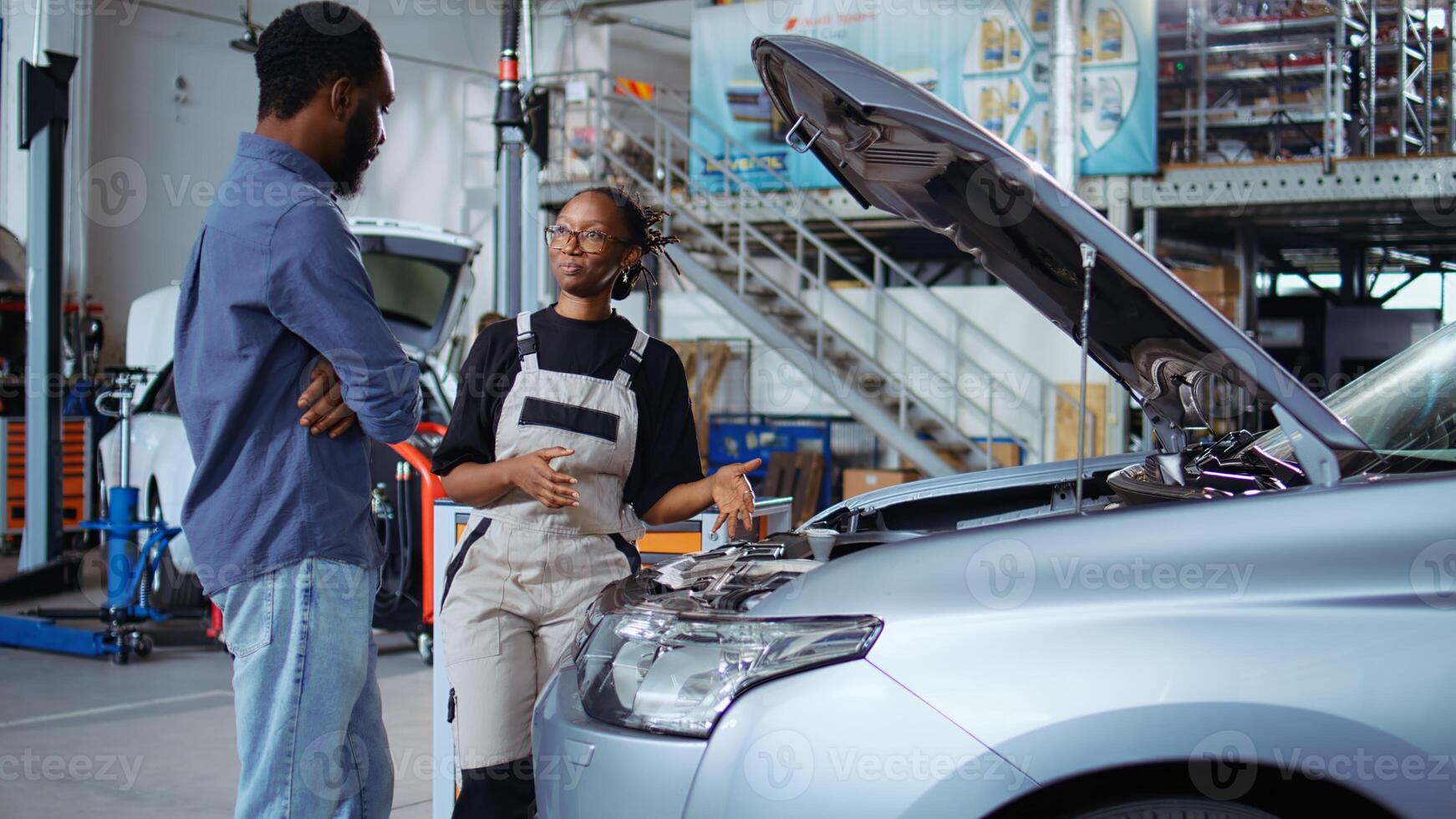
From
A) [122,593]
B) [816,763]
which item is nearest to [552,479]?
[816,763]

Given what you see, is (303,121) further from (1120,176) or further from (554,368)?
(1120,176)

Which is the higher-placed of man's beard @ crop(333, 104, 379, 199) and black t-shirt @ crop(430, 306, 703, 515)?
man's beard @ crop(333, 104, 379, 199)

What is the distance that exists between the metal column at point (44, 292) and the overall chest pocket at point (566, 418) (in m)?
6.45

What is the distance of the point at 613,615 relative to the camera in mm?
1972

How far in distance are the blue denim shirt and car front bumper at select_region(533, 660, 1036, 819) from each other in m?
0.64

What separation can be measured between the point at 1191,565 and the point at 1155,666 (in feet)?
0.50

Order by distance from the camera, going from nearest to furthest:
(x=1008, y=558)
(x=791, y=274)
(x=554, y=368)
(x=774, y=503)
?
(x=1008, y=558)
(x=554, y=368)
(x=774, y=503)
(x=791, y=274)

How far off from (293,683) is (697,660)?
66 cm

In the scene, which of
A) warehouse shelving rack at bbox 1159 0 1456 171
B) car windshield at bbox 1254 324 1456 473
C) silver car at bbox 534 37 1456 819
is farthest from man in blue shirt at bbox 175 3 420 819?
warehouse shelving rack at bbox 1159 0 1456 171

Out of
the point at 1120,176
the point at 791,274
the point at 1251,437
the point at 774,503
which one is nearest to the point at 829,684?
the point at 1251,437

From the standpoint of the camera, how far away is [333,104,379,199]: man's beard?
1.99 meters

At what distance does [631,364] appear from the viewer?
97.3 inches

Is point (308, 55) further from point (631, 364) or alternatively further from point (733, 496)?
point (733, 496)

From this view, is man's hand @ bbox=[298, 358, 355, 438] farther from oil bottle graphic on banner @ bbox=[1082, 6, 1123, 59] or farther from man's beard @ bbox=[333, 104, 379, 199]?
oil bottle graphic on banner @ bbox=[1082, 6, 1123, 59]
